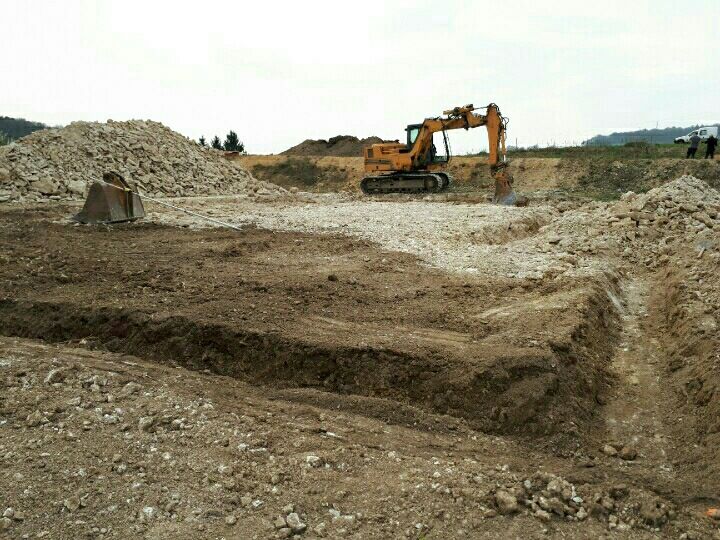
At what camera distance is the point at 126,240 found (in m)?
10.4

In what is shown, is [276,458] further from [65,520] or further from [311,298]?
[311,298]

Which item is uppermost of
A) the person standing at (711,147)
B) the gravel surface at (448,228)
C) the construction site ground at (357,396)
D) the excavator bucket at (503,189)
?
the person standing at (711,147)

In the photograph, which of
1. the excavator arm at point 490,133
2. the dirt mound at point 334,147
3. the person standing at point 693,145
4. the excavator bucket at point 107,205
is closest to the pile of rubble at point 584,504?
the excavator bucket at point 107,205

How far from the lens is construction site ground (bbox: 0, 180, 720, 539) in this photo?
3.39 m

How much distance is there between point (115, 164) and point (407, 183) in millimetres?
10045

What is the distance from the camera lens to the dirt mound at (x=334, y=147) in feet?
134

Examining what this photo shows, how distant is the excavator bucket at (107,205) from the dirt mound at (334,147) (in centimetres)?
2851

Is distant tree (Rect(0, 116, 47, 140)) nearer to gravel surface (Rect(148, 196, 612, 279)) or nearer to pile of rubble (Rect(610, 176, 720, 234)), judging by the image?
gravel surface (Rect(148, 196, 612, 279))

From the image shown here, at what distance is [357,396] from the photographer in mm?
4730

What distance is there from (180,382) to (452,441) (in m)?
2.19

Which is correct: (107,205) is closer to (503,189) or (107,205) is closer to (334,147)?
(503,189)

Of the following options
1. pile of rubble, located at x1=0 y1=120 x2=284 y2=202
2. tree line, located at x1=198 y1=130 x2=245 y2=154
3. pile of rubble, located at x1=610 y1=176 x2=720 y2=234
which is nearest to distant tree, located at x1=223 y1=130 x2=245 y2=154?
tree line, located at x1=198 y1=130 x2=245 y2=154

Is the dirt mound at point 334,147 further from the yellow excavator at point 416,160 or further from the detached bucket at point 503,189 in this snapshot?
the detached bucket at point 503,189

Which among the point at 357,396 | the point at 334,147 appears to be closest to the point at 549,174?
the point at 334,147
